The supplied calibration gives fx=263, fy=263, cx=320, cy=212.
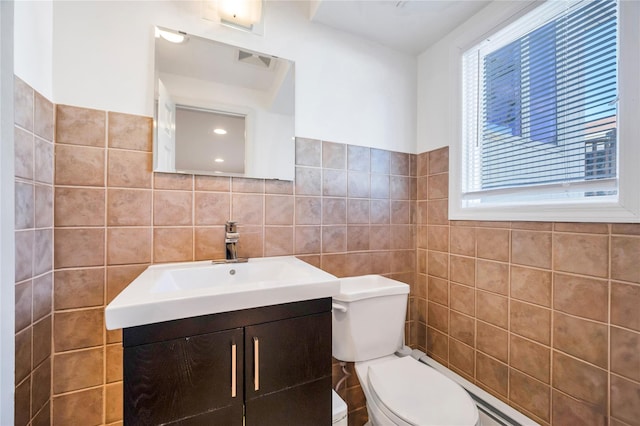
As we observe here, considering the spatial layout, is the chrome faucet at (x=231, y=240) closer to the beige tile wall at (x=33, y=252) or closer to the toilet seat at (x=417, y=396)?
the beige tile wall at (x=33, y=252)

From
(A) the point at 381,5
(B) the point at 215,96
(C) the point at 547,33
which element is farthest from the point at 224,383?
(C) the point at 547,33

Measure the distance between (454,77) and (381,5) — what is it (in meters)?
0.60

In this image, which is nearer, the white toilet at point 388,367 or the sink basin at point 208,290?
the sink basin at point 208,290

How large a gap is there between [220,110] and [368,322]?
1263 millimetres

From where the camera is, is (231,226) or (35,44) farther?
(231,226)

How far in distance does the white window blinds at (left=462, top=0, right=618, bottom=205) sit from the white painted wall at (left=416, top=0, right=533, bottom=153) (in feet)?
0.20

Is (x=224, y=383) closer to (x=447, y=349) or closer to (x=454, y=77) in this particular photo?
(x=447, y=349)

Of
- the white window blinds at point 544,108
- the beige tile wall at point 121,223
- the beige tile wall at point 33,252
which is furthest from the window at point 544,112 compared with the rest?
the beige tile wall at point 33,252

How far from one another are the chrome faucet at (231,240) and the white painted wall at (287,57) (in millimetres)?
608

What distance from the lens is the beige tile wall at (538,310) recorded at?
0.97 m

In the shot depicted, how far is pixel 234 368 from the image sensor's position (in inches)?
32.6

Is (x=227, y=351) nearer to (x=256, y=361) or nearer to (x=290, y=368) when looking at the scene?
(x=256, y=361)

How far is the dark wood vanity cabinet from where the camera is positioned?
2.42 ft

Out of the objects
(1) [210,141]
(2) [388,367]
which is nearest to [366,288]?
(2) [388,367]
